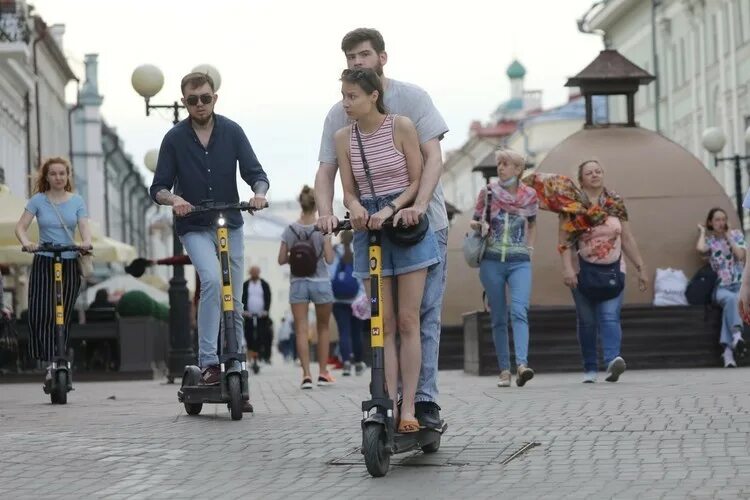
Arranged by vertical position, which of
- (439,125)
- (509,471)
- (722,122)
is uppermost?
(722,122)

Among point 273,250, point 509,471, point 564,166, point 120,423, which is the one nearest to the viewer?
point 509,471

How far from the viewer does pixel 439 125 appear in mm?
9898

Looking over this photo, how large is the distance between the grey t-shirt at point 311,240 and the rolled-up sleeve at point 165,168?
542cm

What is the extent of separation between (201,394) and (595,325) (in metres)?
5.12

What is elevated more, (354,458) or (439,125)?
(439,125)

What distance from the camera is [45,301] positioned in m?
15.0

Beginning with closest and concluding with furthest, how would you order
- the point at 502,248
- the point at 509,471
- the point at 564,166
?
the point at 509,471 < the point at 502,248 < the point at 564,166

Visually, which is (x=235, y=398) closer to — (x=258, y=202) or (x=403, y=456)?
(x=258, y=202)

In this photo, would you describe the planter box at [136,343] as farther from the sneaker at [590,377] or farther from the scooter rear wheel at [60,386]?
the scooter rear wheel at [60,386]

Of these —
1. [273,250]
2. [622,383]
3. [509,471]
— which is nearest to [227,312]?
[509,471]

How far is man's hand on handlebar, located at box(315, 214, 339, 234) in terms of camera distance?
9.26 metres

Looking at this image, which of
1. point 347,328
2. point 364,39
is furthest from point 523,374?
point 364,39

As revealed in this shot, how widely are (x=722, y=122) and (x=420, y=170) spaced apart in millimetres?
53424

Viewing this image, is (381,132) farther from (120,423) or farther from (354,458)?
(120,423)
